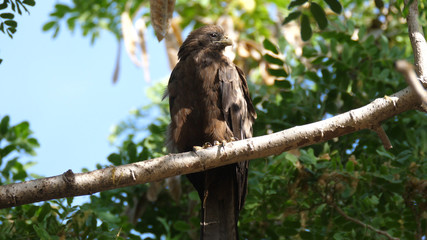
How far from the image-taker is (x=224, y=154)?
3.33 metres

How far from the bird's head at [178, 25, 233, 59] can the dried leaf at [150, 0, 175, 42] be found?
93 cm

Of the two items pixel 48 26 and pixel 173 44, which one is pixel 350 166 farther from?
pixel 48 26

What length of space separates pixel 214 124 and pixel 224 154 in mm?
1140

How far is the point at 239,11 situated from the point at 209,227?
411cm

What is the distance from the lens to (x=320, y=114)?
4.84m

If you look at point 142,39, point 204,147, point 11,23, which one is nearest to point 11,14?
point 11,23

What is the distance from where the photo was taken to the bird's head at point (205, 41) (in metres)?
5.15

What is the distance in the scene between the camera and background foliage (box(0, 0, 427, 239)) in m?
4.06

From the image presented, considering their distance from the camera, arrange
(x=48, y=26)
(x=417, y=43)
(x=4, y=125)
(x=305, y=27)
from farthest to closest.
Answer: (x=48, y=26) < (x=4, y=125) < (x=305, y=27) < (x=417, y=43)

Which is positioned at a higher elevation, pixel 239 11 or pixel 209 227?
pixel 239 11

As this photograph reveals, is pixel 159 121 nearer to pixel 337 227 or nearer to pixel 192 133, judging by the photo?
pixel 192 133

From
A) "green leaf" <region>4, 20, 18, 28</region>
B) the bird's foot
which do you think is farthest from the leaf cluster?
the bird's foot

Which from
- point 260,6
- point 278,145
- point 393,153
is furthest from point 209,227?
point 260,6

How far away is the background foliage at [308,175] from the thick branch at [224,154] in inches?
21.2
